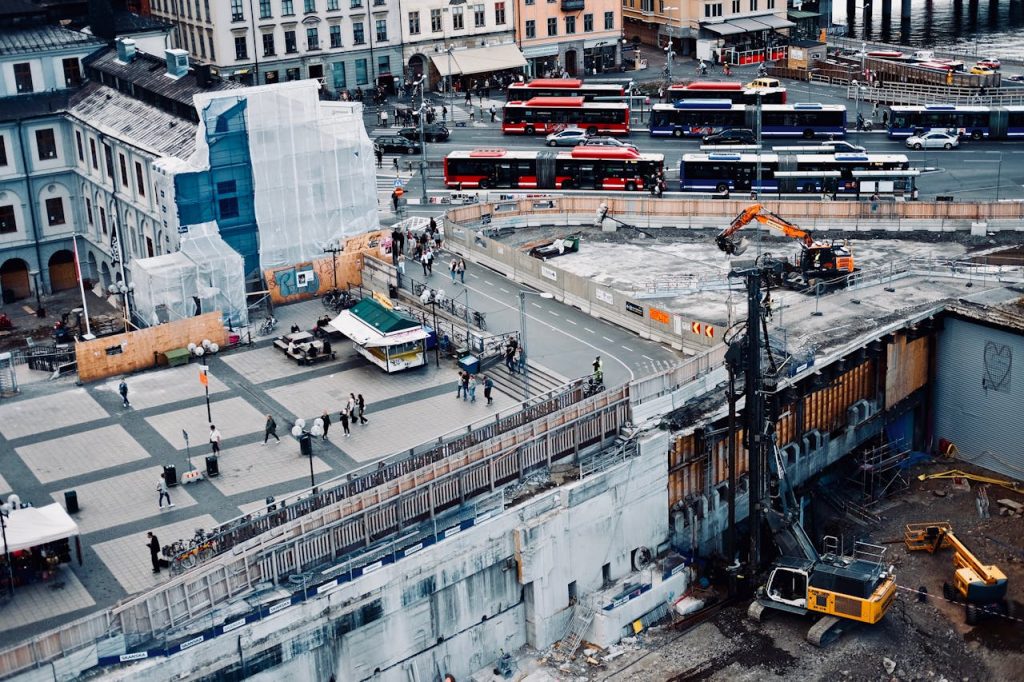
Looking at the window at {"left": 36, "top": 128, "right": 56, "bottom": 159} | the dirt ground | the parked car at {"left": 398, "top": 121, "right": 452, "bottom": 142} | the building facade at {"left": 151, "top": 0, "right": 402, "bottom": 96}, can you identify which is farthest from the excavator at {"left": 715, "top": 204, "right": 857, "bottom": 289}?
the building facade at {"left": 151, "top": 0, "right": 402, "bottom": 96}

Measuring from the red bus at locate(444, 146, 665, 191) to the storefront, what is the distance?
39305 millimetres

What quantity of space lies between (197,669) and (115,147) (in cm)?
5968

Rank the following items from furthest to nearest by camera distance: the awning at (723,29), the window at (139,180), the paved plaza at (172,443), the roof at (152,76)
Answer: the awning at (723,29) < the roof at (152,76) < the window at (139,180) < the paved plaza at (172,443)

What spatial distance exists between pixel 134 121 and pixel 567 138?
4126 centimetres

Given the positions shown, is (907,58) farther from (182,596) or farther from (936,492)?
(182,596)

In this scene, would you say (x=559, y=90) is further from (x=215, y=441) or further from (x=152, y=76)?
(x=215, y=441)

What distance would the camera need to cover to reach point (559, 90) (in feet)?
462

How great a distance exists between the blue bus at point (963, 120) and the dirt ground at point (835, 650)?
67625mm

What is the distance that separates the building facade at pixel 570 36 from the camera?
155875 millimetres

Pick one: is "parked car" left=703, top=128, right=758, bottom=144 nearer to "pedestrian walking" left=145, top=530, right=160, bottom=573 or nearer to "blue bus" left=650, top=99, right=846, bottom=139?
"blue bus" left=650, top=99, right=846, bottom=139

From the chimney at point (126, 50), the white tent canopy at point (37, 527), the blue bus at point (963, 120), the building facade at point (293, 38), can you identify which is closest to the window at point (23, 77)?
the chimney at point (126, 50)

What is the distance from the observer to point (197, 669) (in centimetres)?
5250

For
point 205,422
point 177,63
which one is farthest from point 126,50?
point 205,422

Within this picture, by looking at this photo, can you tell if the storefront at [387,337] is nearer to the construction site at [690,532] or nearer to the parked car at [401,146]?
the construction site at [690,532]
